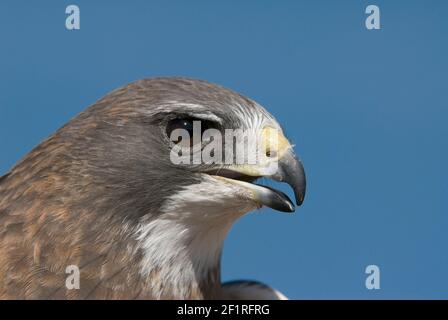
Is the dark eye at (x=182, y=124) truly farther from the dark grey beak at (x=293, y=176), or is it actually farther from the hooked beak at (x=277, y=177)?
the dark grey beak at (x=293, y=176)

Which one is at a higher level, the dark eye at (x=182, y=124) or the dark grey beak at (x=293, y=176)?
the dark eye at (x=182, y=124)

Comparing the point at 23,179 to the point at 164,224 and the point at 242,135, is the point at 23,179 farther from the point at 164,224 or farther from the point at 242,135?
the point at 242,135

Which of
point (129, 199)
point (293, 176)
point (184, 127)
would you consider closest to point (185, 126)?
point (184, 127)

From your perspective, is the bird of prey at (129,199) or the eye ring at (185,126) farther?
the eye ring at (185,126)

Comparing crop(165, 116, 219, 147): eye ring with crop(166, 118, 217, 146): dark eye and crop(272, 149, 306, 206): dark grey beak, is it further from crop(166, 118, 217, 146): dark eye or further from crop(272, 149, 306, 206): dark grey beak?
crop(272, 149, 306, 206): dark grey beak

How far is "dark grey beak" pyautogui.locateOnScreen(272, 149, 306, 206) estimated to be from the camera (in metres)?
5.27

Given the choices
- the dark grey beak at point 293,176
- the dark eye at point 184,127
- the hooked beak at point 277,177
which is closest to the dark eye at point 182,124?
the dark eye at point 184,127

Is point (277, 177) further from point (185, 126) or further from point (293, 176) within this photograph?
point (185, 126)

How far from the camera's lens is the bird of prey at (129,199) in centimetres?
514

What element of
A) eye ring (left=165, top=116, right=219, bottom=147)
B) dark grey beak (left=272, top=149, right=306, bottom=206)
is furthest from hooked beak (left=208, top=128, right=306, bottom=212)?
eye ring (left=165, top=116, right=219, bottom=147)
